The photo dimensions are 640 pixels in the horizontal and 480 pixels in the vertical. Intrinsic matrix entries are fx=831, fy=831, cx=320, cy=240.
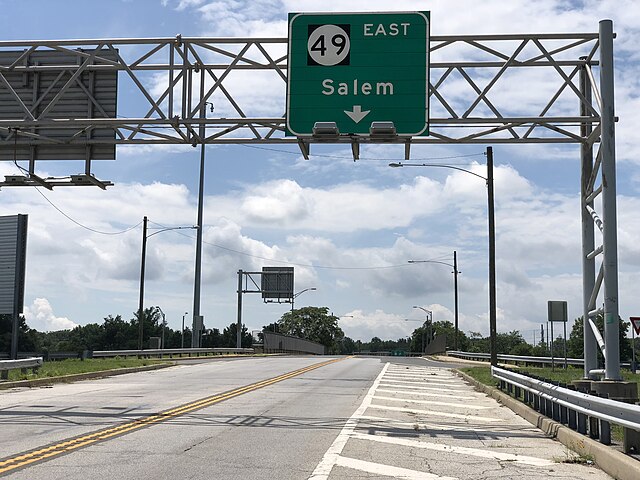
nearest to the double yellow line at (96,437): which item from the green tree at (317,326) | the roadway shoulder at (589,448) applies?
the roadway shoulder at (589,448)

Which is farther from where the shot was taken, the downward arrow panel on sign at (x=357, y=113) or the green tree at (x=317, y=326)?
the green tree at (x=317, y=326)

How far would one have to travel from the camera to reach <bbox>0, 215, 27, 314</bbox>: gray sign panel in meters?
46.6

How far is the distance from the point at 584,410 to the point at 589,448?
2.01ft

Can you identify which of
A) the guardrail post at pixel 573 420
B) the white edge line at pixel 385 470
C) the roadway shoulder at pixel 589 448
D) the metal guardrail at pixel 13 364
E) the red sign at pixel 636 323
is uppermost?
the red sign at pixel 636 323

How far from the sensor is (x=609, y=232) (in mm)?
17047

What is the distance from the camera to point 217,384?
1065 inches

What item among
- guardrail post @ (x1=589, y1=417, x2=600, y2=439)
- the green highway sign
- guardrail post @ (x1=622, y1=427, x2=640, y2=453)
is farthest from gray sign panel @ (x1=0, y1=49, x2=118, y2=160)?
guardrail post @ (x1=622, y1=427, x2=640, y2=453)

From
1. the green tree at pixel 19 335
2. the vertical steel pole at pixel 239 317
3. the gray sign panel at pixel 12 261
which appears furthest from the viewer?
the green tree at pixel 19 335

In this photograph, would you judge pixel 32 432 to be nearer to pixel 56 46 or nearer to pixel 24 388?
pixel 56 46

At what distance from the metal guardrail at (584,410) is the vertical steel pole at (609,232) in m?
1.76

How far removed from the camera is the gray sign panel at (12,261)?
46625 millimetres

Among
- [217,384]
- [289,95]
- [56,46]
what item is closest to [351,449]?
[289,95]

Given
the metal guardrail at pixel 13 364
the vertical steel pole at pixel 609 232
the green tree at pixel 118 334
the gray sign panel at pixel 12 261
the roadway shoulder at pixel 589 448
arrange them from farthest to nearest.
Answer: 1. the green tree at pixel 118 334
2. the gray sign panel at pixel 12 261
3. the metal guardrail at pixel 13 364
4. the vertical steel pole at pixel 609 232
5. the roadway shoulder at pixel 589 448

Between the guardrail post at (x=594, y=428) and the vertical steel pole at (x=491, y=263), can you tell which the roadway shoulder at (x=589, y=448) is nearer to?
the guardrail post at (x=594, y=428)
